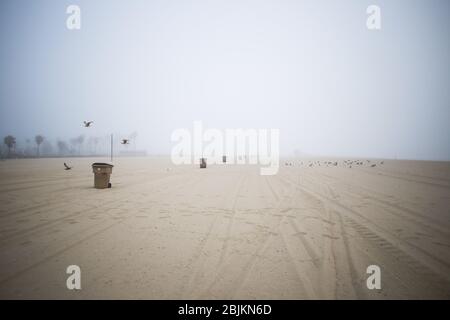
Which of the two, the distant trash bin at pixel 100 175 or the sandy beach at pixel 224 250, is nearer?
the sandy beach at pixel 224 250

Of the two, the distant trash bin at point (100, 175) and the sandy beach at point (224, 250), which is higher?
the distant trash bin at point (100, 175)

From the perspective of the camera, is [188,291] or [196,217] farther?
[196,217]

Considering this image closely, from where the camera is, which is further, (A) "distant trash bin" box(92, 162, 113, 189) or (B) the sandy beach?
(A) "distant trash bin" box(92, 162, 113, 189)

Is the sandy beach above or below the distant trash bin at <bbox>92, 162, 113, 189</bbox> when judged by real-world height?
below

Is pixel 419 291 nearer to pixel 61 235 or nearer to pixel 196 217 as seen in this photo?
pixel 196 217

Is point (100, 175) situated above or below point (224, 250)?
above

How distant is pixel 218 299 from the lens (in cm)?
285

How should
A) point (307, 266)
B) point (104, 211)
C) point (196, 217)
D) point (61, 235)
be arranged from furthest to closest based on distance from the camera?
point (104, 211)
point (196, 217)
point (61, 235)
point (307, 266)

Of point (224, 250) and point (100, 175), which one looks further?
point (100, 175)

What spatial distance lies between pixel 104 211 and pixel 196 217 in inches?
121
